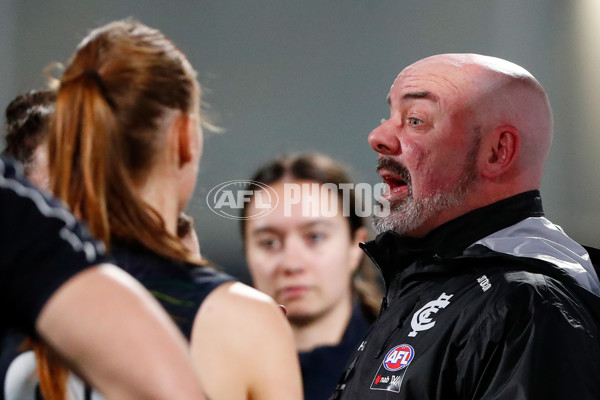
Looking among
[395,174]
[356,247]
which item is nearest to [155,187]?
[395,174]

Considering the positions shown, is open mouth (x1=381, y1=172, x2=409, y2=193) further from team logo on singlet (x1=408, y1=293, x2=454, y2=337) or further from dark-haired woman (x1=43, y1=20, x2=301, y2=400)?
dark-haired woman (x1=43, y1=20, x2=301, y2=400)

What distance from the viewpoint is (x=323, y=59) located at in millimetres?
1837

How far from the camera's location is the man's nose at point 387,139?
135 cm

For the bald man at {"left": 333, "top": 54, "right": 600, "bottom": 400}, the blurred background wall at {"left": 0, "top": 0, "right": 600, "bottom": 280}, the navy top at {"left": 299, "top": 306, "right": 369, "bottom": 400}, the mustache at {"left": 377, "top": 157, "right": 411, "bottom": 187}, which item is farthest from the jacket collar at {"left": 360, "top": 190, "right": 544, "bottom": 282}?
the blurred background wall at {"left": 0, "top": 0, "right": 600, "bottom": 280}

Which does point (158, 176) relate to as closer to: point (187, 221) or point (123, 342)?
point (187, 221)

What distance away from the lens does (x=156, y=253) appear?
3.13ft

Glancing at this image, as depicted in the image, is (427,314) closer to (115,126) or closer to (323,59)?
(115,126)

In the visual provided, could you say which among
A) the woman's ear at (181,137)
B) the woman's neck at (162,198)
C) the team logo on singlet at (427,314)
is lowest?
the team logo on singlet at (427,314)

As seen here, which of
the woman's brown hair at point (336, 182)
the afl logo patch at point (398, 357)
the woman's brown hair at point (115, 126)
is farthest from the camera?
the woman's brown hair at point (336, 182)

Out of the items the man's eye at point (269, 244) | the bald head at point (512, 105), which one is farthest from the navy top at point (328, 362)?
the bald head at point (512, 105)

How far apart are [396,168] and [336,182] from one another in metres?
0.33

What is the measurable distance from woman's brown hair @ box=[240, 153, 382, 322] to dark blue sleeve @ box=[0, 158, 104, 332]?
1125 millimetres

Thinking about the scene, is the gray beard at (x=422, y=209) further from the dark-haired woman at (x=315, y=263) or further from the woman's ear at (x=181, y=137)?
the woman's ear at (x=181, y=137)

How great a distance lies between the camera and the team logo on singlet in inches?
45.1
